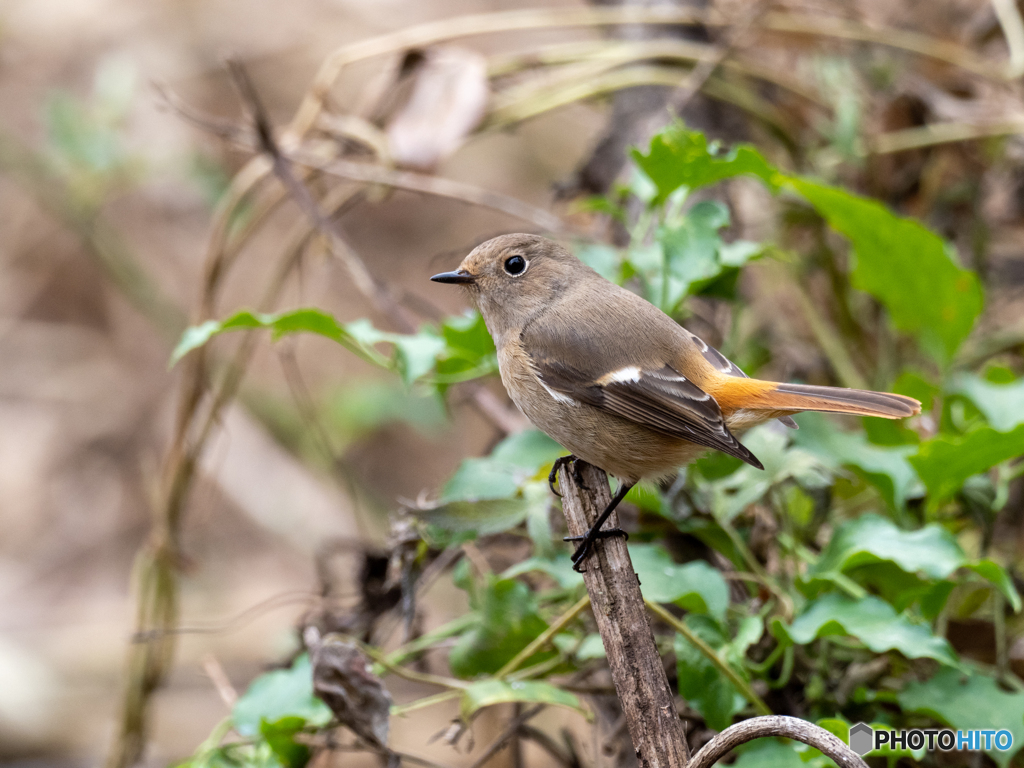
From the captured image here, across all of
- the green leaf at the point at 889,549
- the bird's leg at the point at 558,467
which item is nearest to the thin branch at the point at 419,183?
the bird's leg at the point at 558,467

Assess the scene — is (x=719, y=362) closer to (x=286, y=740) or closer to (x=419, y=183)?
(x=419, y=183)

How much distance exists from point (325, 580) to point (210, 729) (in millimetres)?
2233

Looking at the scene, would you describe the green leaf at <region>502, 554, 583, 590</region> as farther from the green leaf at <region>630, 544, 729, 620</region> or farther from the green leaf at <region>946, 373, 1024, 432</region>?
the green leaf at <region>946, 373, 1024, 432</region>

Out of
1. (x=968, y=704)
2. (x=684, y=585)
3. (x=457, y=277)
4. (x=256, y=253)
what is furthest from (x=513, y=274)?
(x=256, y=253)

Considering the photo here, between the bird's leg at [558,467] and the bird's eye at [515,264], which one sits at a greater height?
→ the bird's eye at [515,264]

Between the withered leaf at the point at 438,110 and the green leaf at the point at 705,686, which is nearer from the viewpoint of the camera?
the green leaf at the point at 705,686

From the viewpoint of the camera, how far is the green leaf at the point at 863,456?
83.0 inches

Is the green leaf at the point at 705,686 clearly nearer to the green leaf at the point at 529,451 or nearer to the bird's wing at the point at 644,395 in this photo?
the bird's wing at the point at 644,395

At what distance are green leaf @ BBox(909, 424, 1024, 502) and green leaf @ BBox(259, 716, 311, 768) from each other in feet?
4.87

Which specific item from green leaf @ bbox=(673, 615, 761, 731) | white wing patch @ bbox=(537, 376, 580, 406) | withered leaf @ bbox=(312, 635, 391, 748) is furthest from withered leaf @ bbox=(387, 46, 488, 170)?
green leaf @ bbox=(673, 615, 761, 731)

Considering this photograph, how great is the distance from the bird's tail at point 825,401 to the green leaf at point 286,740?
4.11 feet

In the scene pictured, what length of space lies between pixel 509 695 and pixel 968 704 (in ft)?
3.04

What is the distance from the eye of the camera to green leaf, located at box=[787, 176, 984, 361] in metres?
2.40

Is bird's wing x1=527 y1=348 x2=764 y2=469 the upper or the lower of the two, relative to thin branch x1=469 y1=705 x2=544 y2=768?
upper
